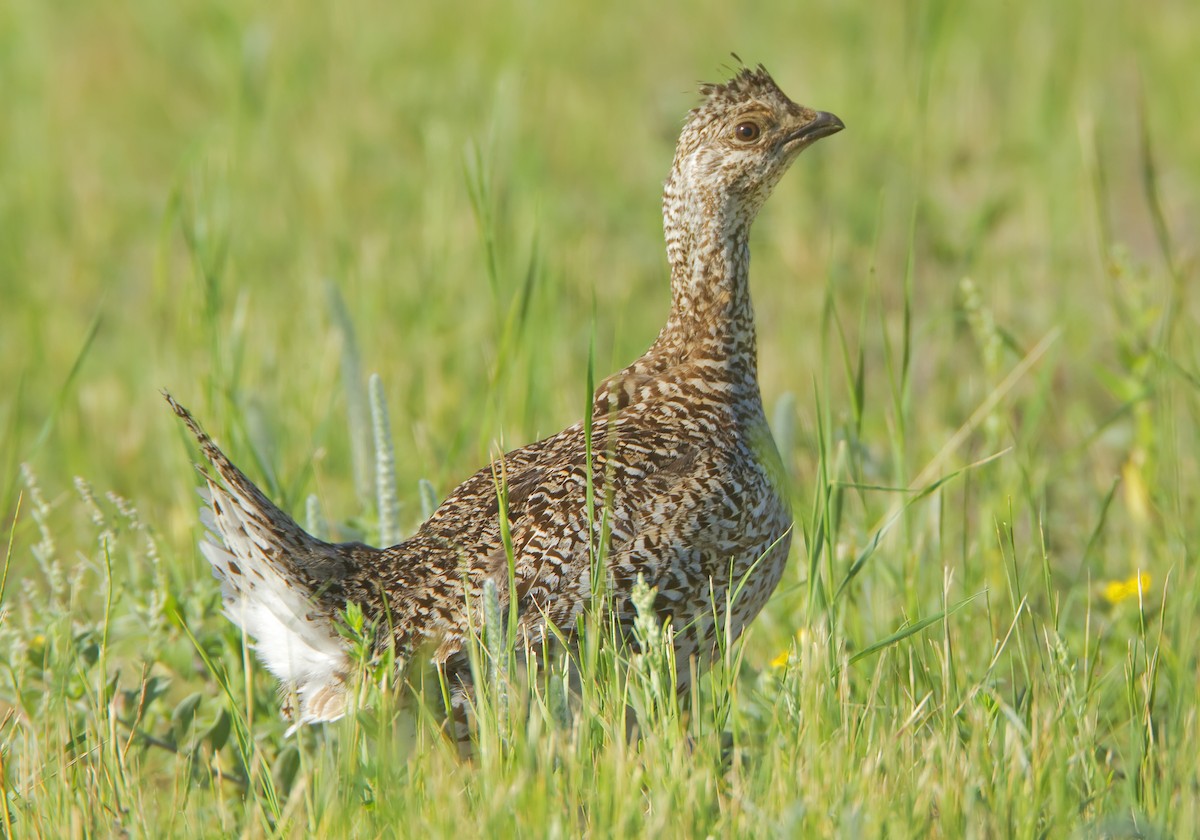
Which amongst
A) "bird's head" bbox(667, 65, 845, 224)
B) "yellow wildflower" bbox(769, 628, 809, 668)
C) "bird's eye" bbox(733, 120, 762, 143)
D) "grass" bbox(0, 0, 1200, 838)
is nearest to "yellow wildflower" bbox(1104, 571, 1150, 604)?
"grass" bbox(0, 0, 1200, 838)

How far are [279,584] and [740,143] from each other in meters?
1.88

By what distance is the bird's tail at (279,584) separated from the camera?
3861 mm

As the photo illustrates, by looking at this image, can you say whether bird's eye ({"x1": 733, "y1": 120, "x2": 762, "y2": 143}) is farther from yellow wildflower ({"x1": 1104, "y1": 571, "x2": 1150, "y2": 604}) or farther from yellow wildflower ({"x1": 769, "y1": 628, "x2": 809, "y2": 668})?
yellow wildflower ({"x1": 1104, "y1": 571, "x2": 1150, "y2": 604})

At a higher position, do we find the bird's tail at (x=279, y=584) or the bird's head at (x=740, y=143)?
the bird's head at (x=740, y=143)

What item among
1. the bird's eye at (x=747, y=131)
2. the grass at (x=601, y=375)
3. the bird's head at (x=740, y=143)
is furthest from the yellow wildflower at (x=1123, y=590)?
the bird's eye at (x=747, y=131)

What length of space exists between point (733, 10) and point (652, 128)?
2471 millimetres

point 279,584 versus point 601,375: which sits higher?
point 601,375

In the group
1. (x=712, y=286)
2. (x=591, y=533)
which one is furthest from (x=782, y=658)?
(x=712, y=286)

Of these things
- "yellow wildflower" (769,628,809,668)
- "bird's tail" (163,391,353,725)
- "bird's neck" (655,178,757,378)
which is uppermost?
"bird's neck" (655,178,757,378)

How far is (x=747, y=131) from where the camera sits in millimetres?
4688

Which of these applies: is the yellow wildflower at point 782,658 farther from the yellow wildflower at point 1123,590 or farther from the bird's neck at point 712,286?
the yellow wildflower at point 1123,590

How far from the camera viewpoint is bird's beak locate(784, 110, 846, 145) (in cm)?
475

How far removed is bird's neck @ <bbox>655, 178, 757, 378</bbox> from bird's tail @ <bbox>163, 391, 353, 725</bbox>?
130 centimetres

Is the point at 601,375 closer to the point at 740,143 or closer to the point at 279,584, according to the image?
the point at 740,143
